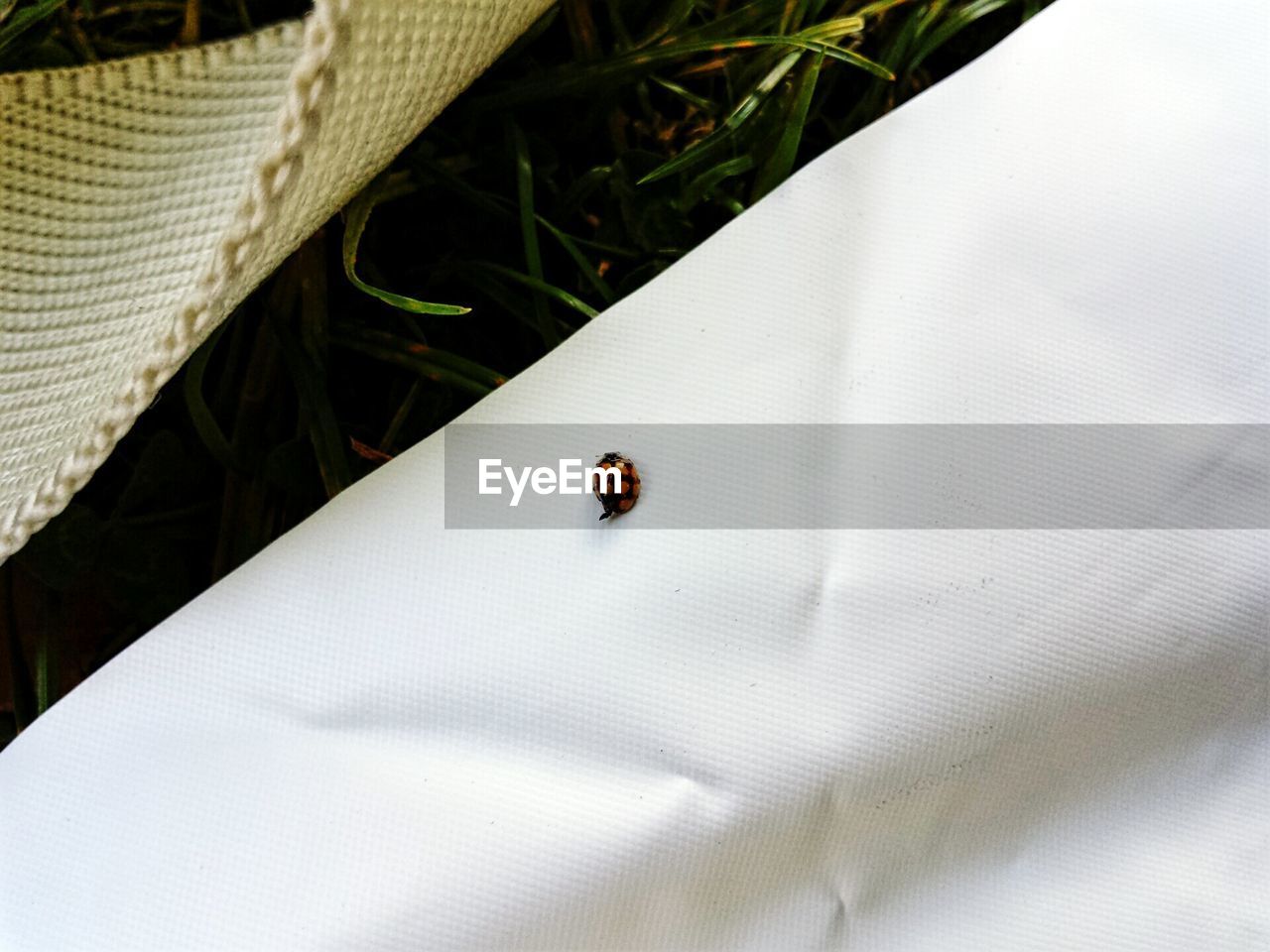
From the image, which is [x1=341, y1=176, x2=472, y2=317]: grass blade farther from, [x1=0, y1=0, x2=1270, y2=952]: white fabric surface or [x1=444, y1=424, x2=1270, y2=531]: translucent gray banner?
[x1=444, y1=424, x2=1270, y2=531]: translucent gray banner

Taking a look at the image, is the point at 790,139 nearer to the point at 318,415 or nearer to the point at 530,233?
the point at 530,233

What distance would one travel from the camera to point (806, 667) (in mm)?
414

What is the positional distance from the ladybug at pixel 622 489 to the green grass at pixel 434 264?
0.36 feet

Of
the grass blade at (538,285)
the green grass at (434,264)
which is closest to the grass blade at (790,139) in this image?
the green grass at (434,264)

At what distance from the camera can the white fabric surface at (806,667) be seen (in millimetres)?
414

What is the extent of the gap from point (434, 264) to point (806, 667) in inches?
11.2

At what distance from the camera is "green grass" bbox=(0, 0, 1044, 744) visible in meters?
0.51

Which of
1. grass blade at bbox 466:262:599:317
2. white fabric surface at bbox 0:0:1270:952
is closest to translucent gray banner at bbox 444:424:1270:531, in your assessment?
white fabric surface at bbox 0:0:1270:952

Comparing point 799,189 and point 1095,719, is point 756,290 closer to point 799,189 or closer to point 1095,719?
point 799,189

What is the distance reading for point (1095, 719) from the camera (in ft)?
1.41

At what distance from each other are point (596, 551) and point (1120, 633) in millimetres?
218

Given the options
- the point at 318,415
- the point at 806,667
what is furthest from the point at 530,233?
the point at 806,667

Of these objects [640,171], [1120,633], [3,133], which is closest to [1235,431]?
[1120,633]

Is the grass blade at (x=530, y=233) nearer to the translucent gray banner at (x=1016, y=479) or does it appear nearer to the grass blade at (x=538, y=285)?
the grass blade at (x=538, y=285)
